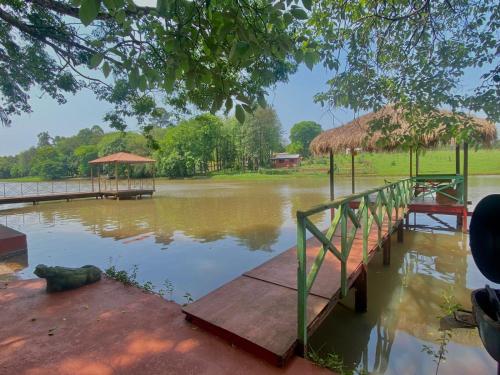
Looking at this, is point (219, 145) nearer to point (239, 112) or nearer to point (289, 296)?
point (289, 296)

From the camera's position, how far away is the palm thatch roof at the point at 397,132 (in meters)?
2.44

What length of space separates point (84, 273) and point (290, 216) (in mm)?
7023

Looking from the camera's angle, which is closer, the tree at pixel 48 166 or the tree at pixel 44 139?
the tree at pixel 48 166

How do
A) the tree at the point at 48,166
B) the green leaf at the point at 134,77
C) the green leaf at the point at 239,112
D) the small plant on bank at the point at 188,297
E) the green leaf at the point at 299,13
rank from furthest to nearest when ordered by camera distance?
the tree at the point at 48,166 → the small plant on bank at the point at 188,297 → the green leaf at the point at 134,77 → the green leaf at the point at 239,112 → the green leaf at the point at 299,13

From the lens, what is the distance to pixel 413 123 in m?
2.75

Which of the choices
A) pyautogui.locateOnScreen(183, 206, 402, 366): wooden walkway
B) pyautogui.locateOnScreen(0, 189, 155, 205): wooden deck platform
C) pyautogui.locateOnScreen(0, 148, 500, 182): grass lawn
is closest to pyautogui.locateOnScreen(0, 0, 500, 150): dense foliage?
pyautogui.locateOnScreen(183, 206, 402, 366): wooden walkway

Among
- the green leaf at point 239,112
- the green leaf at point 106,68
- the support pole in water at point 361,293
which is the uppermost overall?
the green leaf at point 106,68

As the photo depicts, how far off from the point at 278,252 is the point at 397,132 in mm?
3549

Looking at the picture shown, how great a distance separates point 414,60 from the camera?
3053mm

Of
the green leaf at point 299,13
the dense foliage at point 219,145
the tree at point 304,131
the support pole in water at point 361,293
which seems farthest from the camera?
the tree at point 304,131

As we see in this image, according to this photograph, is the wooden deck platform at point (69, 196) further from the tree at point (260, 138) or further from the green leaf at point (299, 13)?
the tree at point (260, 138)

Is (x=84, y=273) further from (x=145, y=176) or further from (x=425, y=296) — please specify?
(x=145, y=176)

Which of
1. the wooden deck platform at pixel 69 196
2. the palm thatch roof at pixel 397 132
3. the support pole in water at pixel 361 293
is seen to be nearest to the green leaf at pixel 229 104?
the palm thatch roof at pixel 397 132

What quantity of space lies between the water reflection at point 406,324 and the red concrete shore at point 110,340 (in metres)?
1.01
